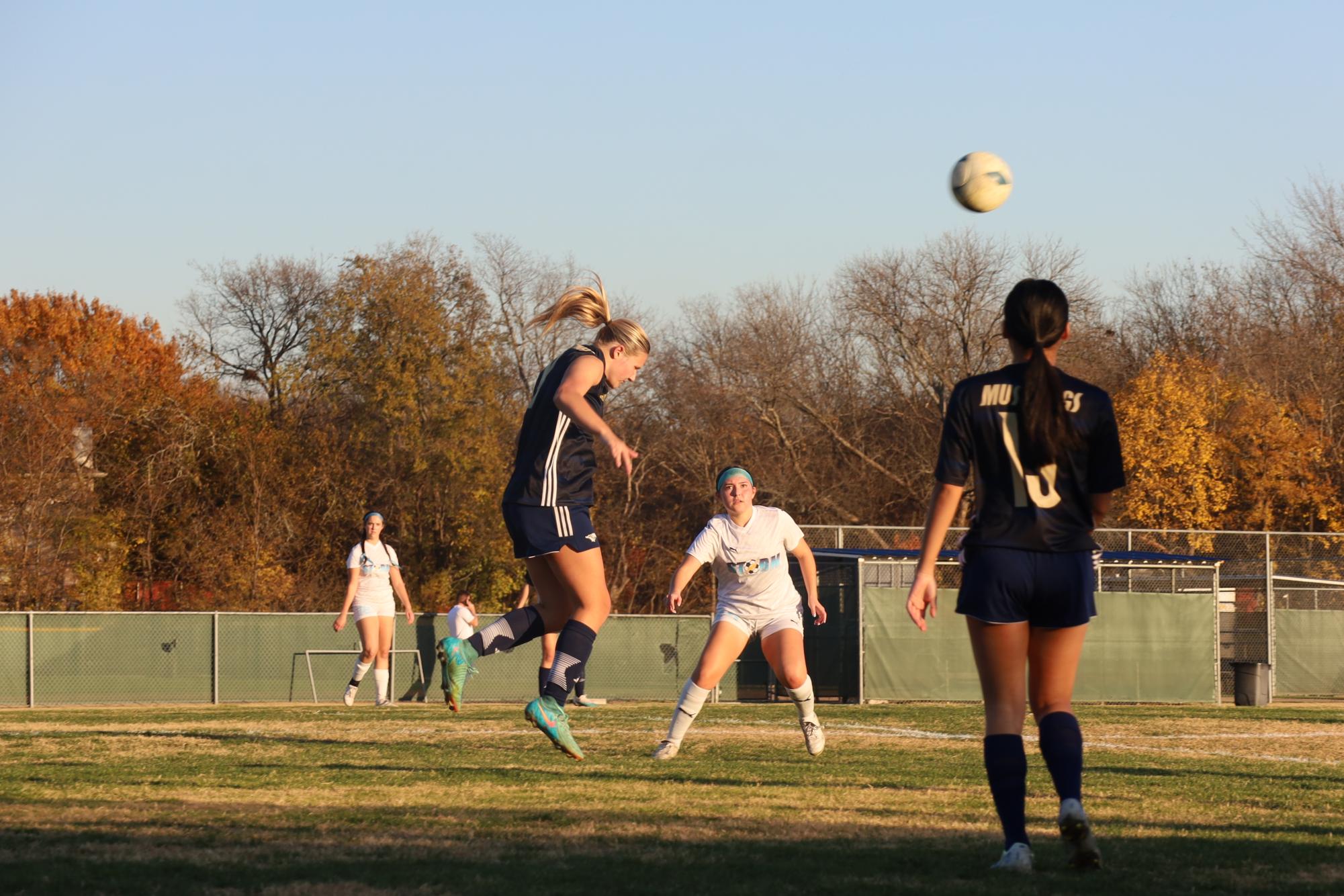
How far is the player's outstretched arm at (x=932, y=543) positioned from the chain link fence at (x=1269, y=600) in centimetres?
1884

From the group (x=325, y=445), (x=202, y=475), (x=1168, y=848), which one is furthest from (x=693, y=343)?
(x=1168, y=848)

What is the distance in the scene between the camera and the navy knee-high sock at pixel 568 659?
7281 mm

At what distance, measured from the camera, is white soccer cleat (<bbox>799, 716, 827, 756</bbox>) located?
8.83 metres

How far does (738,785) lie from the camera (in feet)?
22.6

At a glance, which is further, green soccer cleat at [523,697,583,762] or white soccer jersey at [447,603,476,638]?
white soccer jersey at [447,603,476,638]

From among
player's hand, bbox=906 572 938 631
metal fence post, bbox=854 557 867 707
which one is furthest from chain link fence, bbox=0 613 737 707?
player's hand, bbox=906 572 938 631

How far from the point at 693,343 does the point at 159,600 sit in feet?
64.2

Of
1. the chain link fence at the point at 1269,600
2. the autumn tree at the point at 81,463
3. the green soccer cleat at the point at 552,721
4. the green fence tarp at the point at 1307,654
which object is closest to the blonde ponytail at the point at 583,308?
the green soccer cleat at the point at 552,721

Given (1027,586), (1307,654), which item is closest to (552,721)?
(1027,586)

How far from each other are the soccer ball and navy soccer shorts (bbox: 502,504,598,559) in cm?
447

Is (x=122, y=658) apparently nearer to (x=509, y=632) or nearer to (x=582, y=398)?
(x=509, y=632)

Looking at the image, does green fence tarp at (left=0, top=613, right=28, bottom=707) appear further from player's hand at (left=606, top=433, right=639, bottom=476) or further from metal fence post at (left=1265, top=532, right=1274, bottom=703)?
metal fence post at (left=1265, top=532, right=1274, bottom=703)

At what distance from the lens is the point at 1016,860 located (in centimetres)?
448

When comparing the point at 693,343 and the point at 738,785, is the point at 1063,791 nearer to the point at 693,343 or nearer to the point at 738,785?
the point at 738,785
